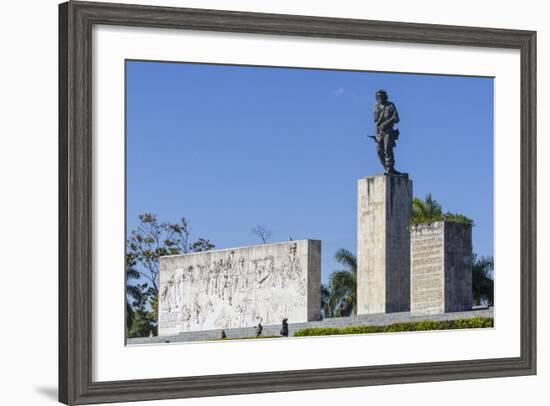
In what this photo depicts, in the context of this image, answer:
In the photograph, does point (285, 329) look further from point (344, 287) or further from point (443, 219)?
point (443, 219)

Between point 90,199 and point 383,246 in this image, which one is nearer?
point 90,199

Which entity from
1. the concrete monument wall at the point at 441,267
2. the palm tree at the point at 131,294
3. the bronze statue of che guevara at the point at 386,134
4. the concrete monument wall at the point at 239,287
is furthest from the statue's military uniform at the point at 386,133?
the palm tree at the point at 131,294

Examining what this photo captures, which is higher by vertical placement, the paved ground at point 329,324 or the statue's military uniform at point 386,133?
the statue's military uniform at point 386,133

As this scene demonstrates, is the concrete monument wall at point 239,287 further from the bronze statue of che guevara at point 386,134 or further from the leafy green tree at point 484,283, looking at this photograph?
the leafy green tree at point 484,283

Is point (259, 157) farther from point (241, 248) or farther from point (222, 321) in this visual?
point (222, 321)

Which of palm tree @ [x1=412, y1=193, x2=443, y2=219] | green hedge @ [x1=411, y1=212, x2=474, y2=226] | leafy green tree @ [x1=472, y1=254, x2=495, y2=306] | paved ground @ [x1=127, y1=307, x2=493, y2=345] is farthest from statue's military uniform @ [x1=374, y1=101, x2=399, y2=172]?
paved ground @ [x1=127, y1=307, x2=493, y2=345]

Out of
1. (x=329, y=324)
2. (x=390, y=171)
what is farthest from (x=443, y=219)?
(x=329, y=324)

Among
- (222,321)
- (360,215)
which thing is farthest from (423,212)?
(222,321)

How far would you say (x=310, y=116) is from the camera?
14.1 m

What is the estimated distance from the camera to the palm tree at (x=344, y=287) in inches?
534

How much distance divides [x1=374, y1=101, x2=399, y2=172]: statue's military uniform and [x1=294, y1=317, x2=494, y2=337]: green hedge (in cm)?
167

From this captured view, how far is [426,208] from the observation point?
14172mm

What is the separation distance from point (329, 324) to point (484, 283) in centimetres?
173

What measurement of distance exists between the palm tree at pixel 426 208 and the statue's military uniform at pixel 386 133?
49 cm
